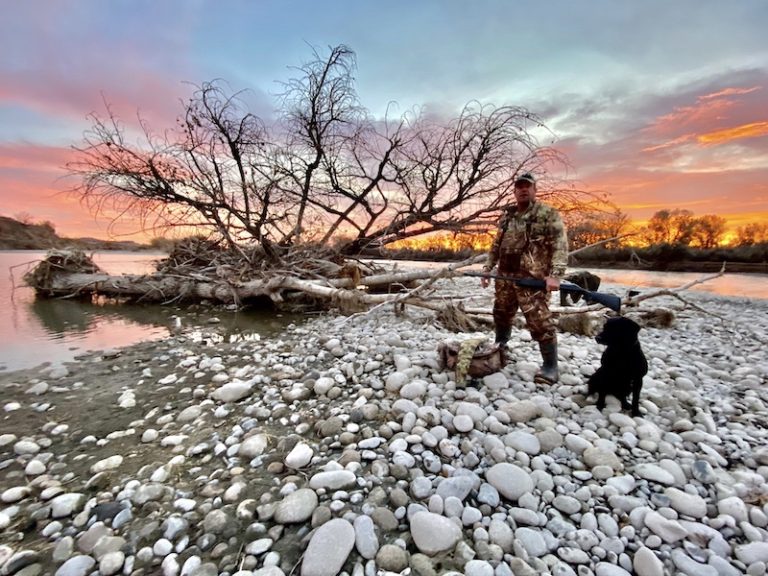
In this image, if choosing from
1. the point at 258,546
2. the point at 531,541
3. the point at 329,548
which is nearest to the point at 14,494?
the point at 258,546

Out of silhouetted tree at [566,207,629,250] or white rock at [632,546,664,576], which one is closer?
white rock at [632,546,664,576]

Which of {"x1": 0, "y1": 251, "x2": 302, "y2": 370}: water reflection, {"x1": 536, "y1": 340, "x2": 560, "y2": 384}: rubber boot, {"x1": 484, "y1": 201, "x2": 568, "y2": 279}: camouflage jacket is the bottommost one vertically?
{"x1": 0, "y1": 251, "x2": 302, "y2": 370}: water reflection

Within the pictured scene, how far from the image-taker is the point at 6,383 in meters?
3.99

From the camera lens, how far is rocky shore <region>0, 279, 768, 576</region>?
1750mm

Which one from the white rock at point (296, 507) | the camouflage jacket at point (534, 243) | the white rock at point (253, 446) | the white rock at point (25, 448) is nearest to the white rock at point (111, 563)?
the white rock at point (296, 507)

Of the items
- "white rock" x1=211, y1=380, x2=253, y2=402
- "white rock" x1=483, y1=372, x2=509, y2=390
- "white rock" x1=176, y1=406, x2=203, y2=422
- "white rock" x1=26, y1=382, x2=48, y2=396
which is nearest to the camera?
"white rock" x1=176, y1=406, x2=203, y2=422

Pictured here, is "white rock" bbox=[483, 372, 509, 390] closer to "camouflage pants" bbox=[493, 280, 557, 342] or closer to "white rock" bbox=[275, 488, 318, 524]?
"camouflage pants" bbox=[493, 280, 557, 342]

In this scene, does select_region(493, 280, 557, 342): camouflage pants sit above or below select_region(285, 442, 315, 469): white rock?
above

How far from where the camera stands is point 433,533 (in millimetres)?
1821

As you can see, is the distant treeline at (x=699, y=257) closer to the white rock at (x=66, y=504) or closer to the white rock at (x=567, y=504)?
the white rock at (x=567, y=504)

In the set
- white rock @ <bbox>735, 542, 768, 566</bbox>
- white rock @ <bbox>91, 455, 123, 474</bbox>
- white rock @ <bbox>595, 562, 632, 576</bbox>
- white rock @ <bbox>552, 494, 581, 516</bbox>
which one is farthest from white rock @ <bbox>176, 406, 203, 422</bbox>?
white rock @ <bbox>735, 542, 768, 566</bbox>

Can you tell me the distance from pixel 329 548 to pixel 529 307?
2.75m

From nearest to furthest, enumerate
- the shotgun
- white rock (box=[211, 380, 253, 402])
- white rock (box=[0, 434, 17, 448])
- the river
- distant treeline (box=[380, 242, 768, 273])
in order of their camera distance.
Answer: white rock (box=[0, 434, 17, 448])
the shotgun
white rock (box=[211, 380, 253, 402])
the river
distant treeline (box=[380, 242, 768, 273])

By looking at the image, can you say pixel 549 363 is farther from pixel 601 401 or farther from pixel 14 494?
pixel 14 494
